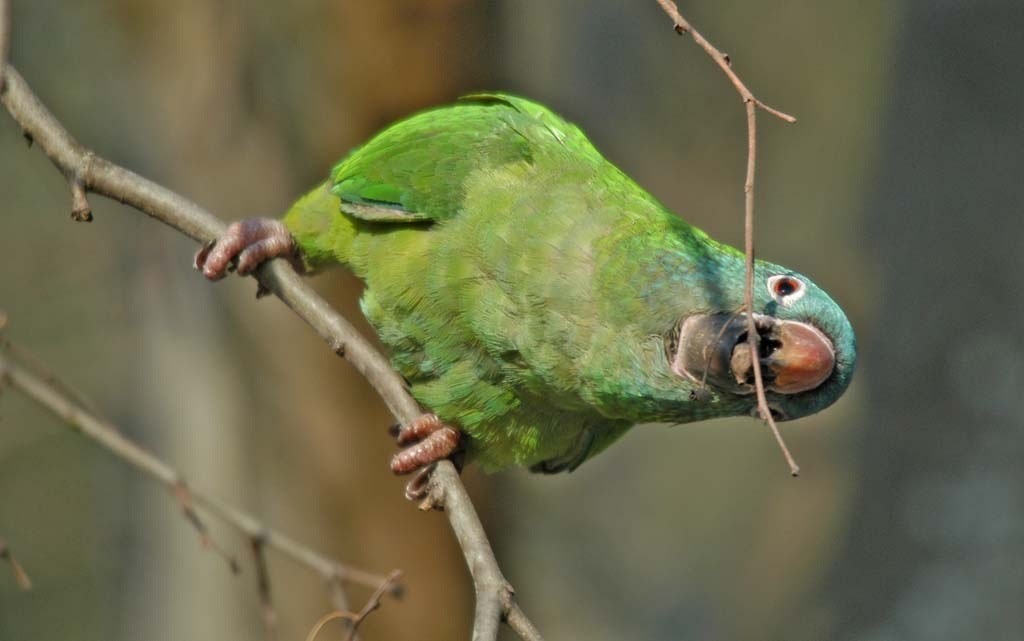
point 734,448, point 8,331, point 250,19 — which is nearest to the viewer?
point 250,19

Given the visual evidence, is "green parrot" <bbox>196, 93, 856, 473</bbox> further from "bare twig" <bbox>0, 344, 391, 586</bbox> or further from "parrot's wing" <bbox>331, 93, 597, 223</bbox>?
"bare twig" <bbox>0, 344, 391, 586</bbox>

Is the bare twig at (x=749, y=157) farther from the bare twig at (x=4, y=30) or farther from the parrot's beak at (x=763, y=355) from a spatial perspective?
the bare twig at (x=4, y=30)

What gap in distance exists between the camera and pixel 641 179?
27.7ft

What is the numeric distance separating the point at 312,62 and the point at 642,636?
5232 mm

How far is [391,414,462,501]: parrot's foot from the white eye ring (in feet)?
3.55

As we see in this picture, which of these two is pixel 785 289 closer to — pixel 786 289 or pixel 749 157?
pixel 786 289

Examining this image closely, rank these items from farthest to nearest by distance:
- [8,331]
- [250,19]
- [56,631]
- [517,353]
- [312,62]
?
1. [56,631]
2. [8,331]
3. [250,19]
4. [312,62]
5. [517,353]

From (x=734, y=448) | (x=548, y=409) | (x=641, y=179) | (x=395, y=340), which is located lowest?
(x=734, y=448)

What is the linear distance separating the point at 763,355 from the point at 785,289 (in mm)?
164

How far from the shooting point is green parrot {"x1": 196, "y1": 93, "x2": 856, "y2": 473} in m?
2.48

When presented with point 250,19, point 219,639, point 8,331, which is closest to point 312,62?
point 250,19

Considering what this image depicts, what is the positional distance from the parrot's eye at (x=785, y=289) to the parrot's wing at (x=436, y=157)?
0.94m

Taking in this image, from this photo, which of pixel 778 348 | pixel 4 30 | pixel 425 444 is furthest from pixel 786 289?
pixel 4 30

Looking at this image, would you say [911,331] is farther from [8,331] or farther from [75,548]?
[75,548]
